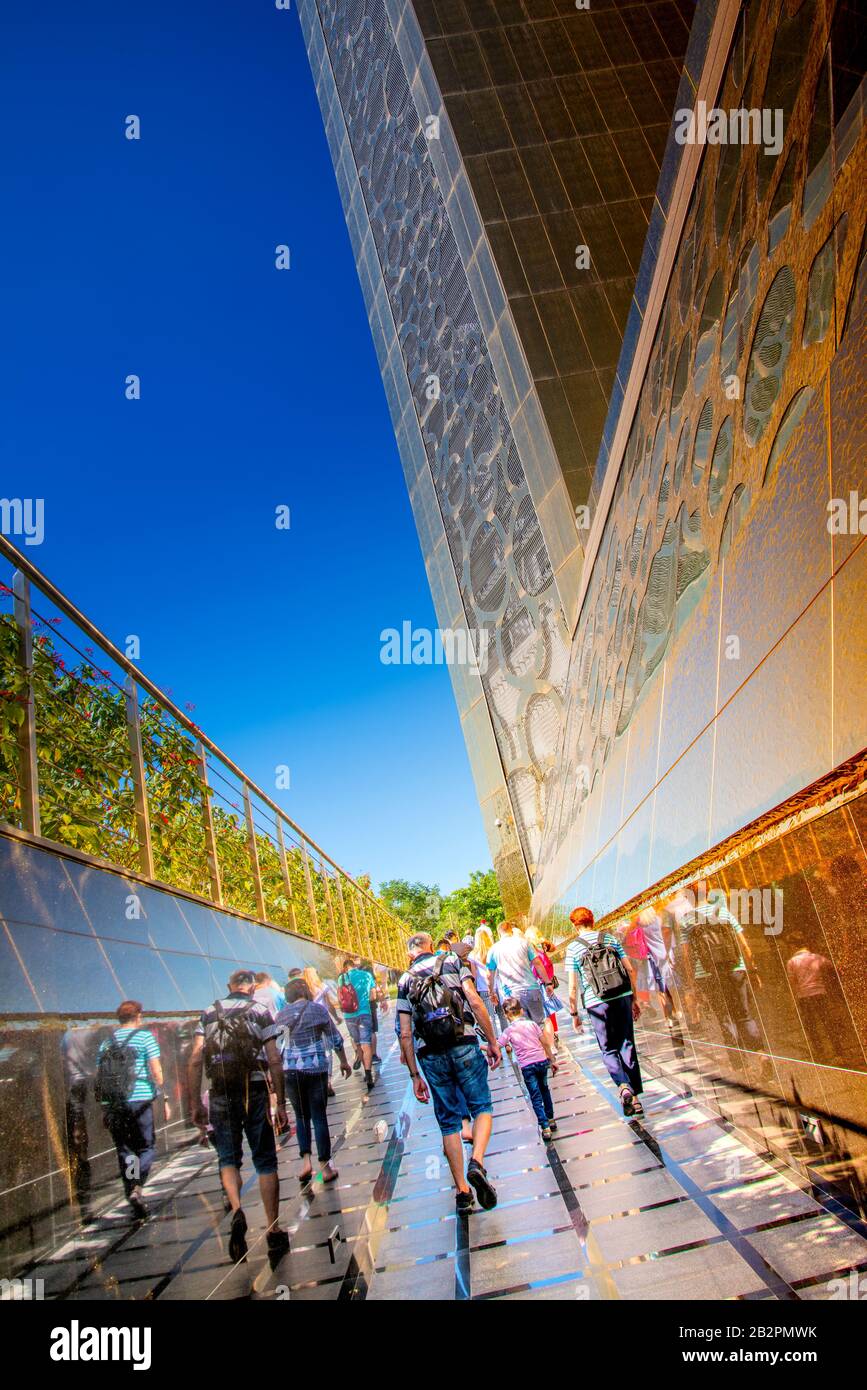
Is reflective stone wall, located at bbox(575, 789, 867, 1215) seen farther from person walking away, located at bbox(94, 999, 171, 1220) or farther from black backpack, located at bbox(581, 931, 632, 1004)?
person walking away, located at bbox(94, 999, 171, 1220)

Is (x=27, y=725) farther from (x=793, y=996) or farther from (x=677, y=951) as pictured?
(x=677, y=951)

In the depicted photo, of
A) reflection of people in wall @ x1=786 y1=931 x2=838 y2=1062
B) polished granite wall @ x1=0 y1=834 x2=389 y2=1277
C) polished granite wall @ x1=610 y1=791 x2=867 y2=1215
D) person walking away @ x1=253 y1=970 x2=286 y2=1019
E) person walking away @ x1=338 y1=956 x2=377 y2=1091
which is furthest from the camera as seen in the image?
person walking away @ x1=338 y1=956 x2=377 y2=1091

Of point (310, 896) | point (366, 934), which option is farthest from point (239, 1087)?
point (366, 934)

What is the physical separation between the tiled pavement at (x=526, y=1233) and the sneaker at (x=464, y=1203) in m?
0.05

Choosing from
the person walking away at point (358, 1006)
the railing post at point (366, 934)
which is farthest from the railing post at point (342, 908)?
the person walking away at point (358, 1006)

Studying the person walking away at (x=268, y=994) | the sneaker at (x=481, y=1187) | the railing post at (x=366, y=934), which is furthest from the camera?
the railing post at (x=366, y=934)

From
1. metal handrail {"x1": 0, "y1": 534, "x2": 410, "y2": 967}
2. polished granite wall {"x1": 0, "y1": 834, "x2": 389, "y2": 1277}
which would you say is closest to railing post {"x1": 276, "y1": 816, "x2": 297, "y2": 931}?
metal handrail {"x1": 0, "y1": 534, "x2": 410, "y2": 967}

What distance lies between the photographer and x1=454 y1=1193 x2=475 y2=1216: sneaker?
422 centimetres

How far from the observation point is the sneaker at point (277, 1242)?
3.74 meters

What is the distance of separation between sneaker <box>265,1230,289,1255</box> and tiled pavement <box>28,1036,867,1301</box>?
62 millimetres

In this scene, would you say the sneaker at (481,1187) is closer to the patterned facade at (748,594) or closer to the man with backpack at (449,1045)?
the man with backpack at (449,1045)

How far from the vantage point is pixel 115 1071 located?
2.96 metres

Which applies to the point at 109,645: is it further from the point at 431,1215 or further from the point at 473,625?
the point at 473,625

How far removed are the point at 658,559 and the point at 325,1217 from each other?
13.4 feet
